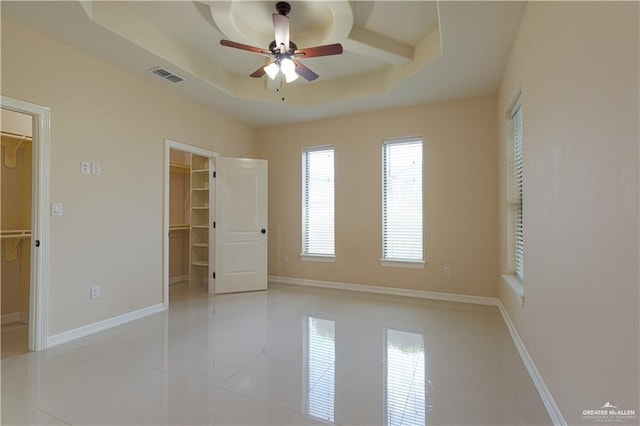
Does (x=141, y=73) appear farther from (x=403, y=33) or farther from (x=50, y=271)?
(x=403, y=33)

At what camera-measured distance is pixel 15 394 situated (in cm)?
216

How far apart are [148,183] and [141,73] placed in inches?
51.7

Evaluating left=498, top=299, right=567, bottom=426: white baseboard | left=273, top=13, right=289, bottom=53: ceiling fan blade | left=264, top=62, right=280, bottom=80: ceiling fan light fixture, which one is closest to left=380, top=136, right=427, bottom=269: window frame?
left=498, top=299, right=567, bottom=426: white baseboard

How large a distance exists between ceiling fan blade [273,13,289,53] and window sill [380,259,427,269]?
336cm

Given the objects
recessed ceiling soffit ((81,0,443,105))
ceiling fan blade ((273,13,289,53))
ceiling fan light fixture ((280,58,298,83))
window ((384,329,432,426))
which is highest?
recessed ceiling soffit ((81,0,443,105))

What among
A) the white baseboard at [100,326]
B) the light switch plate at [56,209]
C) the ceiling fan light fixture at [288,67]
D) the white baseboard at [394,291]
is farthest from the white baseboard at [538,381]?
the light switch plate at [56,209]

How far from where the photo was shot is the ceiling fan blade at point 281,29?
2.72 meters

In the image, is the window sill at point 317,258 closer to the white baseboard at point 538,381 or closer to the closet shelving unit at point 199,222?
the closet shelving unit at point 199,222

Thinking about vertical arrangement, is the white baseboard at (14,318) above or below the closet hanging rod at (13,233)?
below

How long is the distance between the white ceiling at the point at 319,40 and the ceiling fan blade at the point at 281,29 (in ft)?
0.92

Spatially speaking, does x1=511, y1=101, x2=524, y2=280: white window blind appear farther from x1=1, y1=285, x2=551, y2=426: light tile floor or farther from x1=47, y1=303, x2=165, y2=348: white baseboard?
x1=47, y1=303, x2=165, y2=348: white baseboard

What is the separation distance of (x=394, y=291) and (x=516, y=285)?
1975mm

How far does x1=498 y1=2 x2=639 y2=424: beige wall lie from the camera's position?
1186 millimetres

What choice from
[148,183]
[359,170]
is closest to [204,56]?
[148,183]
